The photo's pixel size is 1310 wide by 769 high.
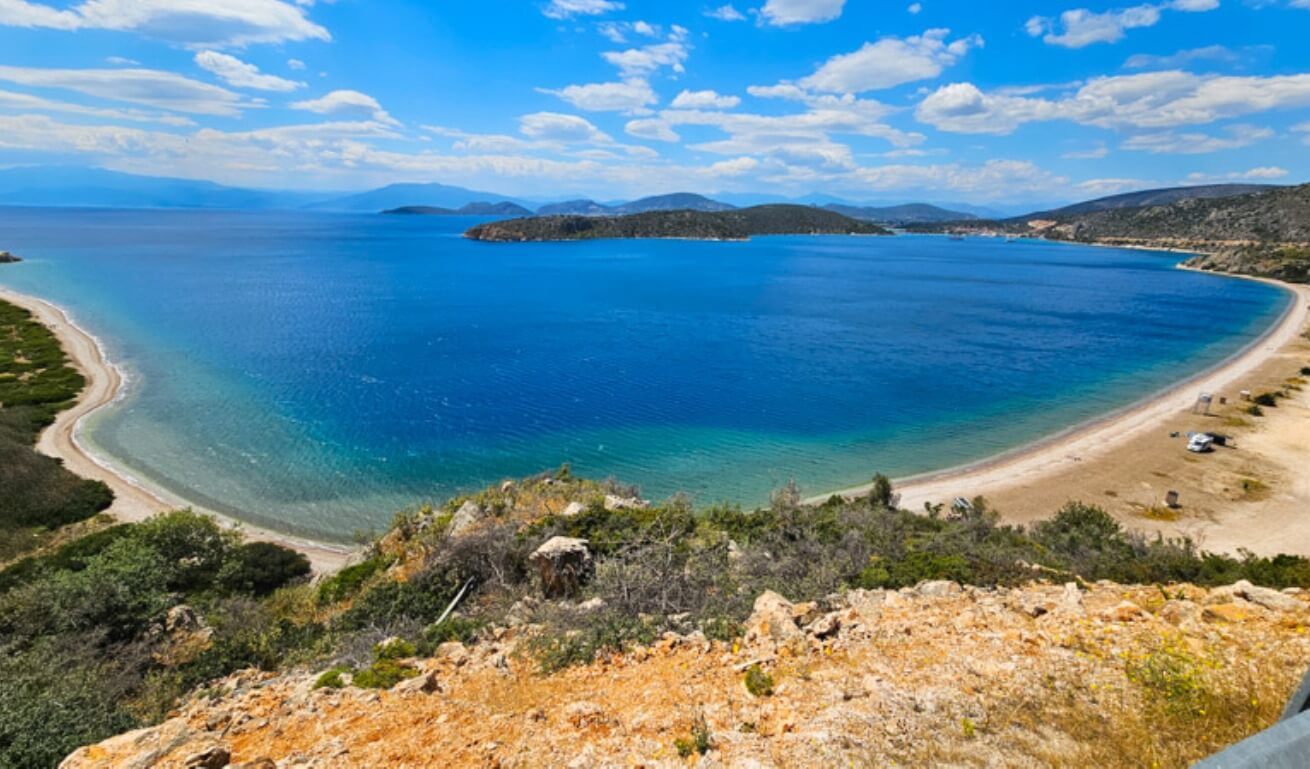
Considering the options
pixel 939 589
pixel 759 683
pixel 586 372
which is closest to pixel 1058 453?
pixel 939 589

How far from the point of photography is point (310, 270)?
373ft

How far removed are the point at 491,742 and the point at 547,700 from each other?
1.09 m

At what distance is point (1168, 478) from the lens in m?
29.2

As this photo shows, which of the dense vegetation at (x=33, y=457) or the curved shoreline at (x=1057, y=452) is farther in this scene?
the curved shoreline at (x=1057, y=452)

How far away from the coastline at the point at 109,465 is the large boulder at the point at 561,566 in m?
10.8

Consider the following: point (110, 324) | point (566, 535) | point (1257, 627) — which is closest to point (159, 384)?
point (110, 324)

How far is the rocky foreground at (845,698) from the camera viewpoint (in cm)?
586

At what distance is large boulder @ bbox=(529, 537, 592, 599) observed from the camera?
12469mm

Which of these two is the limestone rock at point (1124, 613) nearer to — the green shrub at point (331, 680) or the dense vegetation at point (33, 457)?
the green shrub at point (331, 680)

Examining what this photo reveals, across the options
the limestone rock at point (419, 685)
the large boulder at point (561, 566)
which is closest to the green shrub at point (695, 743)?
the limestone rock at point (419, 685)

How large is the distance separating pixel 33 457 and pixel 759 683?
3653cm

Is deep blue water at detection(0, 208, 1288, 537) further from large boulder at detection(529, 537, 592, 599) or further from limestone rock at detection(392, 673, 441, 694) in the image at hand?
limestone rock at detection(392, 673, 441, 694)

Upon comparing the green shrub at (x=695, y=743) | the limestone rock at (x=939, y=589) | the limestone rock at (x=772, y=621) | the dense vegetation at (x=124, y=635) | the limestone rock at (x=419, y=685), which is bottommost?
the dense vegetation at (x=124, y=635)

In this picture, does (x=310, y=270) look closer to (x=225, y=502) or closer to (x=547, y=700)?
(x=225, y=502)
